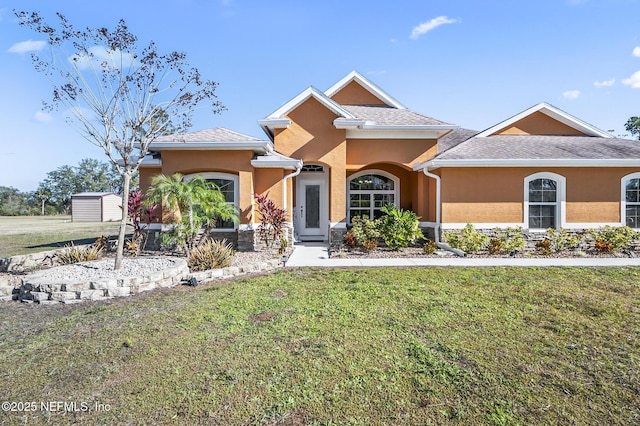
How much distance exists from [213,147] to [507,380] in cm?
1109

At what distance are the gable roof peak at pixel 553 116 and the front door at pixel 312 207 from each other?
299 inches

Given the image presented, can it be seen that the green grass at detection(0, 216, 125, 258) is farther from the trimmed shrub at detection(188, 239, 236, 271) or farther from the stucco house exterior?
the trimmed shrub at detection(188, 239, 236, 271)

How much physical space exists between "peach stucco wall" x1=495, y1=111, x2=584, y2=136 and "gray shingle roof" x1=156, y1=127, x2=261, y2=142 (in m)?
11.9

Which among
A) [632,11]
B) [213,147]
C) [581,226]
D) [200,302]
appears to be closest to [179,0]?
[213,147]

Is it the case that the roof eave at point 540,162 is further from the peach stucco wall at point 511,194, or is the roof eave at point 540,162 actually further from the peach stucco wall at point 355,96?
the peach stucco wall at point 355,96

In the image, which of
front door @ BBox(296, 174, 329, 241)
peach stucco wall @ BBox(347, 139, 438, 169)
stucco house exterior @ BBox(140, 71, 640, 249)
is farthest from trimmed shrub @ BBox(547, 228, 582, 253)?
front door @ BBox(296, 174, 329, 241)

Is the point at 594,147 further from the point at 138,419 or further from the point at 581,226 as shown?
the point at 138,419

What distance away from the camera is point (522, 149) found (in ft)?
44.5

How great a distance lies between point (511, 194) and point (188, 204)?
38.1ft

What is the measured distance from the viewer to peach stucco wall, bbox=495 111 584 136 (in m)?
15.6

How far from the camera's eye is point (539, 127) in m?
15.7

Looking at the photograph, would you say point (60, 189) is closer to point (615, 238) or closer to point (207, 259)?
point (207, 259)

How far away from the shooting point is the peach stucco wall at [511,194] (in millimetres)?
12695

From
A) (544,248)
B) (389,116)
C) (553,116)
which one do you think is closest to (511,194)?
(544,248)
